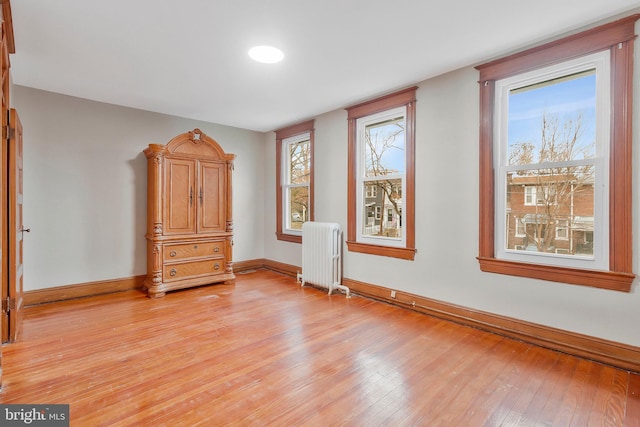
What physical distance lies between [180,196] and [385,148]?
274cm

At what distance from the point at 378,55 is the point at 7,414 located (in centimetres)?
346

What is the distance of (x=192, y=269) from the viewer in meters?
4.23

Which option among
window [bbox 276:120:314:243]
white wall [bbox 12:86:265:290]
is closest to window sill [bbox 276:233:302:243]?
window [bbox 276:120:314:243]

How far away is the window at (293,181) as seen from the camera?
4898mm

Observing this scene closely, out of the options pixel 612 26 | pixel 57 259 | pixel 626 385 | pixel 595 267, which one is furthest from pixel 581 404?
pixel 57 259

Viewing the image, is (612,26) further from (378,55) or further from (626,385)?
(626,385)

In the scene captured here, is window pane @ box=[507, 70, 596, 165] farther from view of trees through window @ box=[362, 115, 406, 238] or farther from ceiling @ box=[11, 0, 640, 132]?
view of trees through window @ box=[362, 115, 406, 238]

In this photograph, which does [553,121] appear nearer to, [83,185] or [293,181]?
[293,181]

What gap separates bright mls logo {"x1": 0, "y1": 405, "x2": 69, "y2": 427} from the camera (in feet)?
5.36

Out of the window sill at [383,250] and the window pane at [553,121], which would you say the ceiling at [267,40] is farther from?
the window sill at [383,250]

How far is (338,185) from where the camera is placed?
4.28 meters

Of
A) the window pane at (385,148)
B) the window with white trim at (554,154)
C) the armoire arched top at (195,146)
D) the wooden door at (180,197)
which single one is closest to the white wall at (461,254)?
the window with white trim at (554,154)

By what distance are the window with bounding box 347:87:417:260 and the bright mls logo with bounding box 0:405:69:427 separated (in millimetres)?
3005

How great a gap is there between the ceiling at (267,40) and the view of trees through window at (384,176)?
485 millimetres
